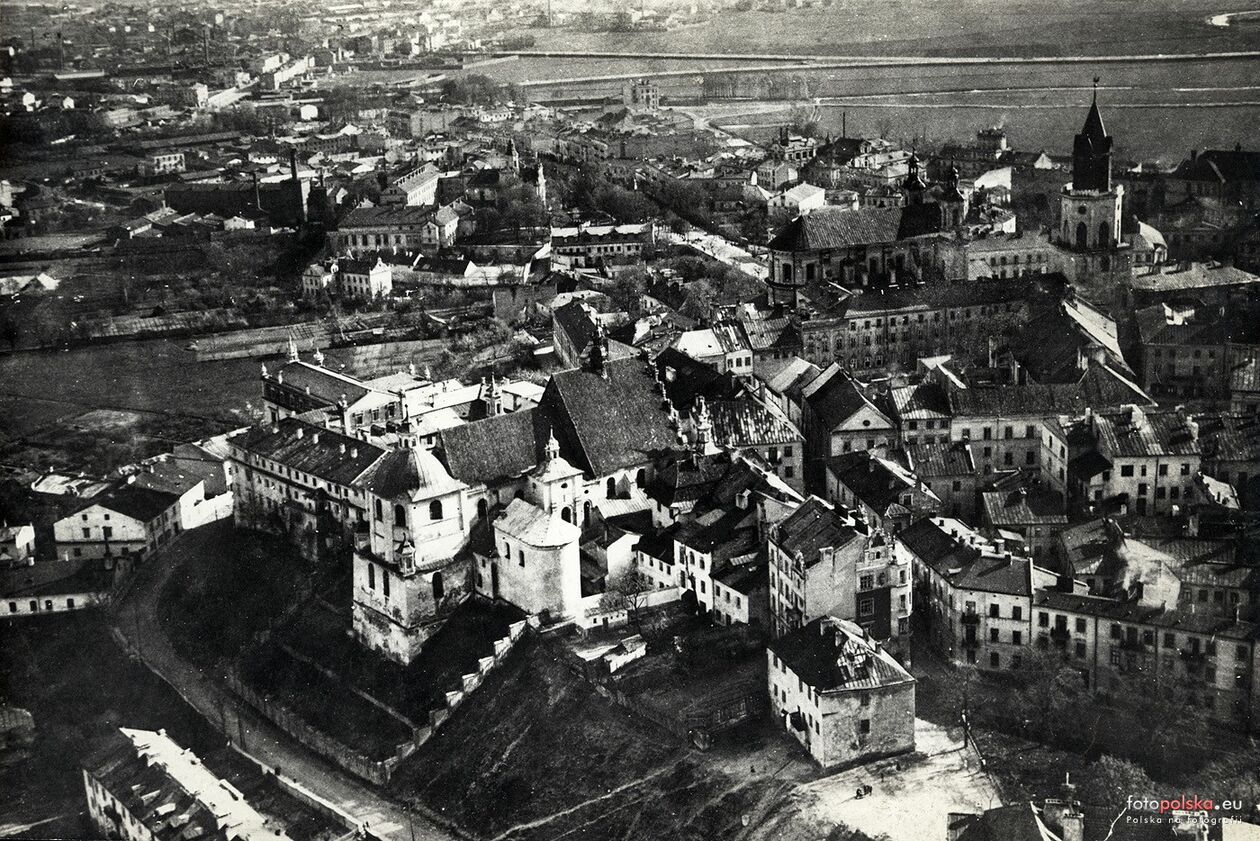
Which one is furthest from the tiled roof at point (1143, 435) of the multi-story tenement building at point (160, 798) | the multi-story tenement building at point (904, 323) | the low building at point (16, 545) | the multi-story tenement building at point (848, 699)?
the low building at point (16, 545)

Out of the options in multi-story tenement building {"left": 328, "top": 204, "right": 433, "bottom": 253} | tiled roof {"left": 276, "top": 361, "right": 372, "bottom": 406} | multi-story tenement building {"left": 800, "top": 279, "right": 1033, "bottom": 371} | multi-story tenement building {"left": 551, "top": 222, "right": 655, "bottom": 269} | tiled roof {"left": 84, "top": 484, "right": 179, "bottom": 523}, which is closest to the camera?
tiled roof {"left": 84, "top": 484, "right": 179, "bottom": 523}

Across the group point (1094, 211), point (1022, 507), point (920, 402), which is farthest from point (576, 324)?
point (1022, 507)

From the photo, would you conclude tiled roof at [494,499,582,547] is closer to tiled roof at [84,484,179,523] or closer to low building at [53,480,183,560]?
low building at [53,480,183,560]

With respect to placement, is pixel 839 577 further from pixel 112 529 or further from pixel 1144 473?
pixel 112 529

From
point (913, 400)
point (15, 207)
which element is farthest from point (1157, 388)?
point (15, 207)

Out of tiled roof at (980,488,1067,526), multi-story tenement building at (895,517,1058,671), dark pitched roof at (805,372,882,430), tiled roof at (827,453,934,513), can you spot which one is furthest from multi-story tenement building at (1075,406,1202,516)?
dark pitched roof at (805,372,882,430)
